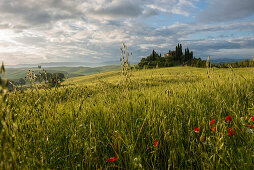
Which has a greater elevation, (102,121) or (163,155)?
(102,121)

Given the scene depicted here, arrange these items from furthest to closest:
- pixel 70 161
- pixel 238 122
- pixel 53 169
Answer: pixel 238 122 → pixel 70 161 → pixel 53 169

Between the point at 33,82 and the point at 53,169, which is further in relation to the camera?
the point at 33,82

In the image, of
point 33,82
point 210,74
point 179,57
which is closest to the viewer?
point 33,82

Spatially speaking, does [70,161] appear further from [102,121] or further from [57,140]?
[102,121]

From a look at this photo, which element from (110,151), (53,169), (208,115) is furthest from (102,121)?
(208,115)

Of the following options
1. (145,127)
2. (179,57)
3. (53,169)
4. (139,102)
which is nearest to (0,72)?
(53,169)

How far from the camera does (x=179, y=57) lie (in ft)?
247

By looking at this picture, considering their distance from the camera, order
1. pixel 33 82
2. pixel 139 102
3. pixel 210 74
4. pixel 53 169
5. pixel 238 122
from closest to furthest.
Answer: pixel 53 169 → pixel 238 122 → pixel 33 82 → pixel 139 102 → pixel 210 74

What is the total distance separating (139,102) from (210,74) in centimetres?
200

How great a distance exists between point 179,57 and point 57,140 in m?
78.9

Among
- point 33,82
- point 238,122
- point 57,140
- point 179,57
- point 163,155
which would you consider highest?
point 179,57

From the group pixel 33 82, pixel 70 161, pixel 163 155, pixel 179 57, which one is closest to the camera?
pixel 70 161

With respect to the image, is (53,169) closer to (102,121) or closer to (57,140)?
(57,140)

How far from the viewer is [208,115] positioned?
274 cm
